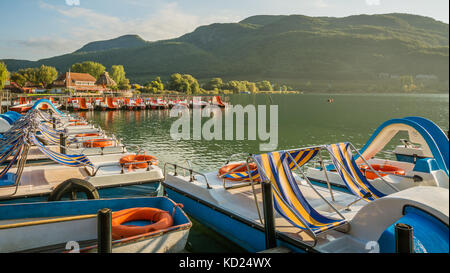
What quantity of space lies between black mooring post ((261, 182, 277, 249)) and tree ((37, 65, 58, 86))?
137 meters

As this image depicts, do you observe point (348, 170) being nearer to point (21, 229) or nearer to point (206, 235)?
point (206, 235)

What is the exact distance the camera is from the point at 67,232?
21.2 feet

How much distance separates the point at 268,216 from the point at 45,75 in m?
138

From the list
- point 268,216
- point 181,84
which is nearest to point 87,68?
point 181,84

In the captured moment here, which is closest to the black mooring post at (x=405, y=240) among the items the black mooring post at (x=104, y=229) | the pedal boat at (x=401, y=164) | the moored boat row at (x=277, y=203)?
the moored boat row at (x=277, y=203)

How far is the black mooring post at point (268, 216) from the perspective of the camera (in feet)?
19.3

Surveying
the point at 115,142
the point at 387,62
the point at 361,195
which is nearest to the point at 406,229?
the point at 361,195

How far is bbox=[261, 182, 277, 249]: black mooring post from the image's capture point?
5887 mm

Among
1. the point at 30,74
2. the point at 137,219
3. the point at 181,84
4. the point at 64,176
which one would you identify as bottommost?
the point at 137,219

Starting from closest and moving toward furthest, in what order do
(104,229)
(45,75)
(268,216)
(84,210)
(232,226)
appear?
(104,229) < (268,216) < (84,210) < (232,226) < (45,75)

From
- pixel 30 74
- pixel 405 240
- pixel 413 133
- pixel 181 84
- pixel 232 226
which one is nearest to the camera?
pixel 405 240

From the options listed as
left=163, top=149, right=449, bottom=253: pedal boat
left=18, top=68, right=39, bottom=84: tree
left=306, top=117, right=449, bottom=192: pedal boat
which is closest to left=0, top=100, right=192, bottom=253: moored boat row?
left=163, top=149, right=449, bottom=253: pedal boat

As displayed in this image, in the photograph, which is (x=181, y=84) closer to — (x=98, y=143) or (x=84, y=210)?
(x=98, y=143)
